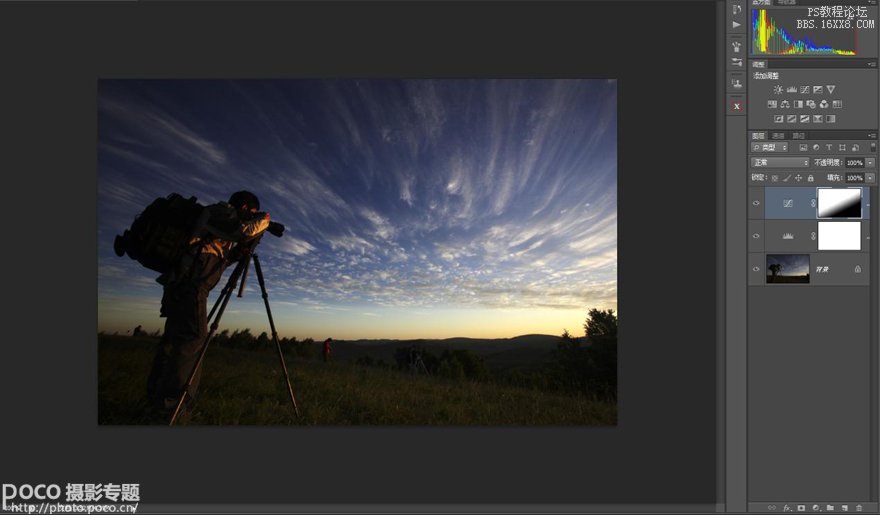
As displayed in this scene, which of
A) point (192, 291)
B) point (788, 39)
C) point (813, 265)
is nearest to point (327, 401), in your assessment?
point (192, 291)

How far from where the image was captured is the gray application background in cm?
335

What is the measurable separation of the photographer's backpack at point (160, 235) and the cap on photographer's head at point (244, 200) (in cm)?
40

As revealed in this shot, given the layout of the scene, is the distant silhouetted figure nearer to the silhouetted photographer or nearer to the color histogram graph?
the silhouetted photographer

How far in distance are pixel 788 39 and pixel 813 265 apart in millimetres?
2164

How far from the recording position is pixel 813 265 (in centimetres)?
297

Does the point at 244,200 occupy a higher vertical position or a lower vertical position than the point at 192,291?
higher

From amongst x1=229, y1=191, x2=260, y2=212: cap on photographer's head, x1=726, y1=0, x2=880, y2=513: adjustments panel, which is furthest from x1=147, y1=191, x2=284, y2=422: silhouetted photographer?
x1=726, y1=0, x2=880, y2=513: adjustments panel

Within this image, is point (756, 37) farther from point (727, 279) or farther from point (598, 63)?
point (727, 279)

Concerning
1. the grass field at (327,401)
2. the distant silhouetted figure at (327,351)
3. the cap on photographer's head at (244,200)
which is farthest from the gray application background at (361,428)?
the distant silhouetted figure at (327,351)

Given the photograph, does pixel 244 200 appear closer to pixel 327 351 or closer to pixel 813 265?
pixel 327 351

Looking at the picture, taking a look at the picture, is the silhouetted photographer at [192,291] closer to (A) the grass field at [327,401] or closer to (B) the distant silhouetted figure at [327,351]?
(A) the grass field at [327,401]

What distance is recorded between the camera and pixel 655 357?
3.38 meters

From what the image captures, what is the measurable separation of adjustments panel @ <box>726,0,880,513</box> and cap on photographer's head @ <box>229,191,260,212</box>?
5127mm

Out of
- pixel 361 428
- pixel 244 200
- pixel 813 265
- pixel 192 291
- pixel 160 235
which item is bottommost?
pixel 361 428
